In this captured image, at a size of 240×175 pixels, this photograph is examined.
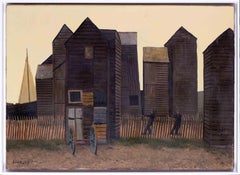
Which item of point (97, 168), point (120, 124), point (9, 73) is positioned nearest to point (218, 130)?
point (120, 124)

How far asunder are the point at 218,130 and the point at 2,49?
2.42 meters

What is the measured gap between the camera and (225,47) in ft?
13.5

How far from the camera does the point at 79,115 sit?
13.5 feet

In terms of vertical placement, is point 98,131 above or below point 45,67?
below

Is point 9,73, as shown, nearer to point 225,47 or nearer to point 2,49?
point 2,49

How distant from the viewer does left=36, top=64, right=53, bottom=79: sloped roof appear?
13.3ft

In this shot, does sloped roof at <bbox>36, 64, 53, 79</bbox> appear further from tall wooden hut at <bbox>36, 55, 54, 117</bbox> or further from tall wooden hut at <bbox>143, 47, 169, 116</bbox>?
tall wooden hut at <bbox>143, 47, 169, 116</bbox>

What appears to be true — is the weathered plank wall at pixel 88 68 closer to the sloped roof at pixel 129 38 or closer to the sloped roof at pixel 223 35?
the sloped roof at pixel 129 38

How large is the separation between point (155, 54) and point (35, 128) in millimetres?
1482

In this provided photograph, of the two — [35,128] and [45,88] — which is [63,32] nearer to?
[45,88]

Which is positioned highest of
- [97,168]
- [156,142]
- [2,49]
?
[2,49]

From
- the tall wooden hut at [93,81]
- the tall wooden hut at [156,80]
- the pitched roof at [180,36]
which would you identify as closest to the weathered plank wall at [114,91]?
the tall wooden hut at [93,81]

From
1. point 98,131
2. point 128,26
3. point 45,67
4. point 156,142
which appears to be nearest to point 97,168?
point 98,131

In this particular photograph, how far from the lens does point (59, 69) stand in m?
4.12
